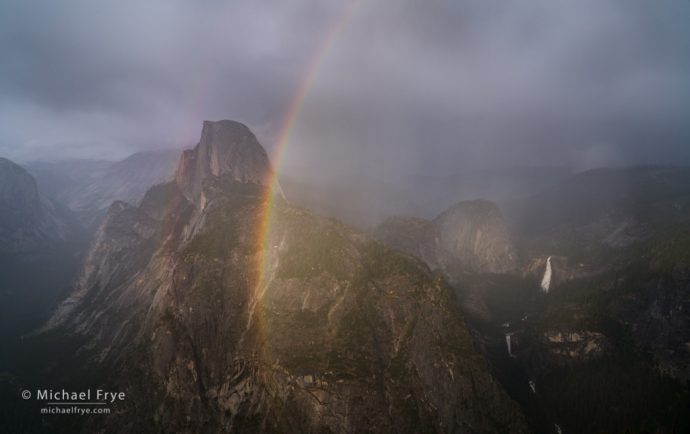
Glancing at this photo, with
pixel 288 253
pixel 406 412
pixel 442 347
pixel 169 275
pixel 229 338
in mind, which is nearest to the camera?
pixel 406 412

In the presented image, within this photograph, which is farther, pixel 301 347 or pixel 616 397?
pixel 616 397

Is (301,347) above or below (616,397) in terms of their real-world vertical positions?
above

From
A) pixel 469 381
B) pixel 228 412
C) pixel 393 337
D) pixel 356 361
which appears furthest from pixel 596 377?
pixel 228 412

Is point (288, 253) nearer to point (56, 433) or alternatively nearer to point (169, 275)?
point (169, 275)

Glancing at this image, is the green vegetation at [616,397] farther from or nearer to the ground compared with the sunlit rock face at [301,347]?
nearer to the ground

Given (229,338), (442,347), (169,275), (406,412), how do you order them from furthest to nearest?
(169,275) < (229,338) < (442,347) < (406,412)

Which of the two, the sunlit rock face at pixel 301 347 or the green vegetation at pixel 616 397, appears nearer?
the sunlit rock face at pixel 301 347

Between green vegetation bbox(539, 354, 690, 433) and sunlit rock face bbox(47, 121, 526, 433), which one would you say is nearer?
sunlit rock face bbox(47, 121, 526, 433)

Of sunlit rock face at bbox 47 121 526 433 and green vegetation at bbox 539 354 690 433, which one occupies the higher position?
sunlit rock face at bbox 47 121 526 433
